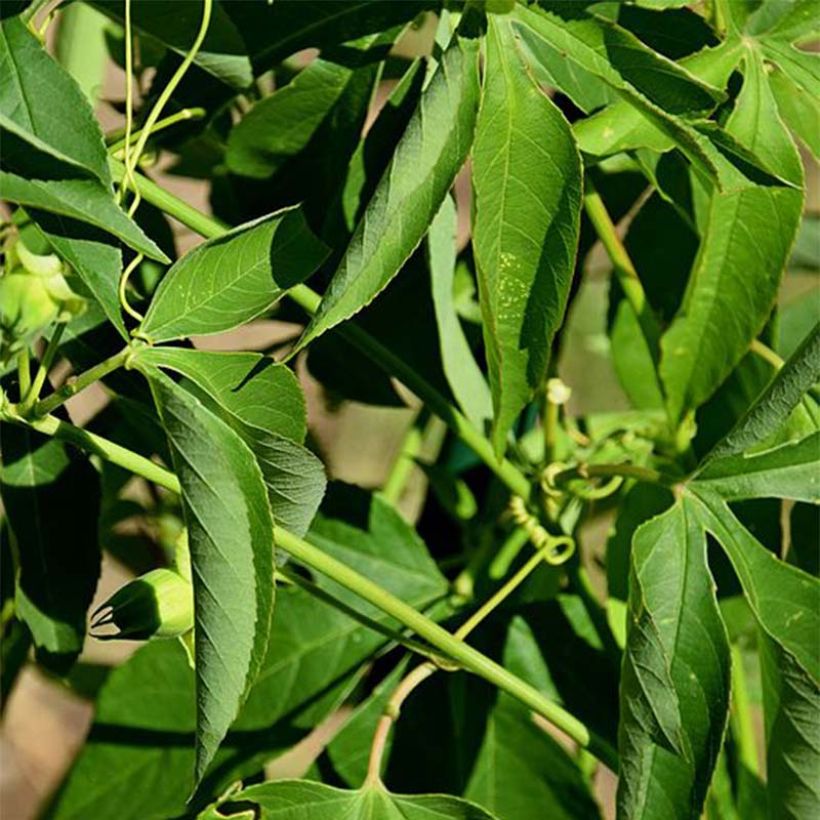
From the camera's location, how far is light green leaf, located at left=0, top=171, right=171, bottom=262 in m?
0.44

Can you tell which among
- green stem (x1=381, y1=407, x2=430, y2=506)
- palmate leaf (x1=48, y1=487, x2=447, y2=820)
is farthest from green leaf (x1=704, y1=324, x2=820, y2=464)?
green stem (x1=381, y1=407, x2=430, y2=506)

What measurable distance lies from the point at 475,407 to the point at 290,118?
0.56 feet

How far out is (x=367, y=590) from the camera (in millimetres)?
550

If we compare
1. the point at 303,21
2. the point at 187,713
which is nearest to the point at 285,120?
the point at 303,21

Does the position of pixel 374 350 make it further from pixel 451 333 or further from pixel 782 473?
pixel 782 473

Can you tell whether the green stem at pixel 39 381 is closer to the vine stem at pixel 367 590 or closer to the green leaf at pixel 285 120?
the vine stem at pixel 367 590

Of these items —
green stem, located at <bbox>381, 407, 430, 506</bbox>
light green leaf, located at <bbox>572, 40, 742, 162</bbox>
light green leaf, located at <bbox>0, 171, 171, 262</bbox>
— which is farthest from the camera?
green stem, located at <bbox>381, 407, 430, 506</bbox>

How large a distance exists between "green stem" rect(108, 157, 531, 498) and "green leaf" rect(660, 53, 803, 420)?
0.10 metres

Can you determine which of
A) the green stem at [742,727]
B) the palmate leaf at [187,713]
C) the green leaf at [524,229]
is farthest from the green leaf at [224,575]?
the green stem at [742,727]

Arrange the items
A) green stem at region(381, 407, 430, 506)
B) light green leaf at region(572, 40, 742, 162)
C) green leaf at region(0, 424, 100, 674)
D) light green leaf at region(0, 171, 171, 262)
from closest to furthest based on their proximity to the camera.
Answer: light green leaf at region(0, 171, 171, 262)
light green leaf at region(572, 40, 742, 162)
green leaf at region(0, 424, 100, 674)
green stem at region(381, 407, 430, 506)

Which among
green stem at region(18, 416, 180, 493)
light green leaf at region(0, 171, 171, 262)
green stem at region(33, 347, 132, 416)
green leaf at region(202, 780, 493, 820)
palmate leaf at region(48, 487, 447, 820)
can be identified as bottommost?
palmate leaf at region(48, 487, 447, 820)

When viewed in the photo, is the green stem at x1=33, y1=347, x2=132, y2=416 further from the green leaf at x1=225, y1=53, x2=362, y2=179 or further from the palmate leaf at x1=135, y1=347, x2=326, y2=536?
the green leaf at x1=225, y1=53, x2=362, y2=179

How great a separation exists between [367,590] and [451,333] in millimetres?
194

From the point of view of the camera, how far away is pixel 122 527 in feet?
3.22
